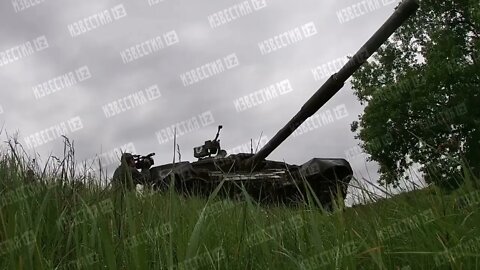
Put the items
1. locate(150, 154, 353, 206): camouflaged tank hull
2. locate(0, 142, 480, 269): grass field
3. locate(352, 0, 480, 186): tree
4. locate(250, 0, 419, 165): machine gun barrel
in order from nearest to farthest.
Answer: locate(0, 142, 480, 269): grass field → locate(250, 0, 419, 165): machine gun barrel → locate(150, 154, 353, 206): camouflaged tank hull → locate(352, 0, 480, 186): tree

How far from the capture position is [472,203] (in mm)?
2721

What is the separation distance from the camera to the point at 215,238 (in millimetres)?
3268

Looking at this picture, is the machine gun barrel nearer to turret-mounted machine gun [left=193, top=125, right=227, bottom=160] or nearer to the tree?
turret-mounted machine gun [left=193, top=125, right=227, bottom=160]

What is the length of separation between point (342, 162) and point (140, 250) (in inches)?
387

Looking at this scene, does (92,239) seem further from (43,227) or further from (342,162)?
(342,162)

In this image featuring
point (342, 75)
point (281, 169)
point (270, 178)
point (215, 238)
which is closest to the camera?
point (215, 238)

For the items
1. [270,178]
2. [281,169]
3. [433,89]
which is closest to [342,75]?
[270,178]

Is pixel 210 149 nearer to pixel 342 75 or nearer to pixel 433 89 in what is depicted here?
pixel 342 75

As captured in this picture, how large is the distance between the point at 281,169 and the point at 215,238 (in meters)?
10.4

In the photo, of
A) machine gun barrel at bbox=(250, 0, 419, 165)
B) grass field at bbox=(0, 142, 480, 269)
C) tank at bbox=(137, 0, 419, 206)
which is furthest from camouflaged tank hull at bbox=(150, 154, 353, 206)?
grass field at bbox=(0, 142, 480, 269)

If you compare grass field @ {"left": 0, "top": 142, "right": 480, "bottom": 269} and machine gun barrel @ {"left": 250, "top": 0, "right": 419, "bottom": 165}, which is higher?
machine gun barrel @ {"left": 250, "top": 0, "right": 419, "bottom": 165}

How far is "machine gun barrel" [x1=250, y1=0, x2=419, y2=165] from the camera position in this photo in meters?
7.00

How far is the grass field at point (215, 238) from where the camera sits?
7.20 ft

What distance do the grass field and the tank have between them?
444 centimetres
